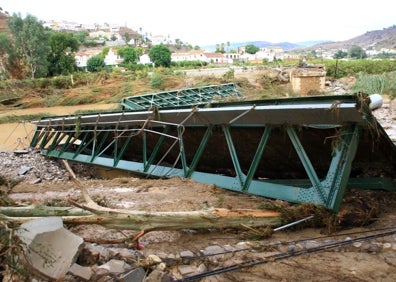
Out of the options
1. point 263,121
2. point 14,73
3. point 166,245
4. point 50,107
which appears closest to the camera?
point 166,245

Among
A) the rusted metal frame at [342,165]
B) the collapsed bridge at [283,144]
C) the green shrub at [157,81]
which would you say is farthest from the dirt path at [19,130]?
the rusted metal frame at [342,165]

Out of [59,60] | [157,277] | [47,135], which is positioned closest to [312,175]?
[157,277]

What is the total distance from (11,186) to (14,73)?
40670 mm

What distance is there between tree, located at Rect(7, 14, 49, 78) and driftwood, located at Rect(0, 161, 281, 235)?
45.7 metres

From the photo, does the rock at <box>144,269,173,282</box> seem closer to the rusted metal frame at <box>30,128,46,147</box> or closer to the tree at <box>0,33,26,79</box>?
the rusted metal frame at <box>30,128,46,147</box>

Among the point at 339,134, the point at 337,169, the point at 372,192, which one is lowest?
the point at 372,192

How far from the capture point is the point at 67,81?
38.6 metres

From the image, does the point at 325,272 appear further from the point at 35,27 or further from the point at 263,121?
the point at 35,27

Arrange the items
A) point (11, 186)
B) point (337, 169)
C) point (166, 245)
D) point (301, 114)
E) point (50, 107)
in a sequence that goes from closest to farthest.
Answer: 1. point (166, 245)
2. point (337, 169)
3. point (301, 114)
4. point (11, 186)
5. point (50, 107)

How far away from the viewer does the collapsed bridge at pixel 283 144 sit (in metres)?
4.93

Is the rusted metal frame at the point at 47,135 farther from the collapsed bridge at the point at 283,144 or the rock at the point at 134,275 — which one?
the rock at the point at 134,275

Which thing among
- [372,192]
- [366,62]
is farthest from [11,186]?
[366,62]

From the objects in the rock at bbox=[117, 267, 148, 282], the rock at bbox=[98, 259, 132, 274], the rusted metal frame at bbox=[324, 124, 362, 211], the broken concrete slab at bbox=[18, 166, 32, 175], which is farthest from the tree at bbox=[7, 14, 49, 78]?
the rock at bbox=[117, 267, 148, 282]

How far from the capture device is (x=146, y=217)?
4.43 m
